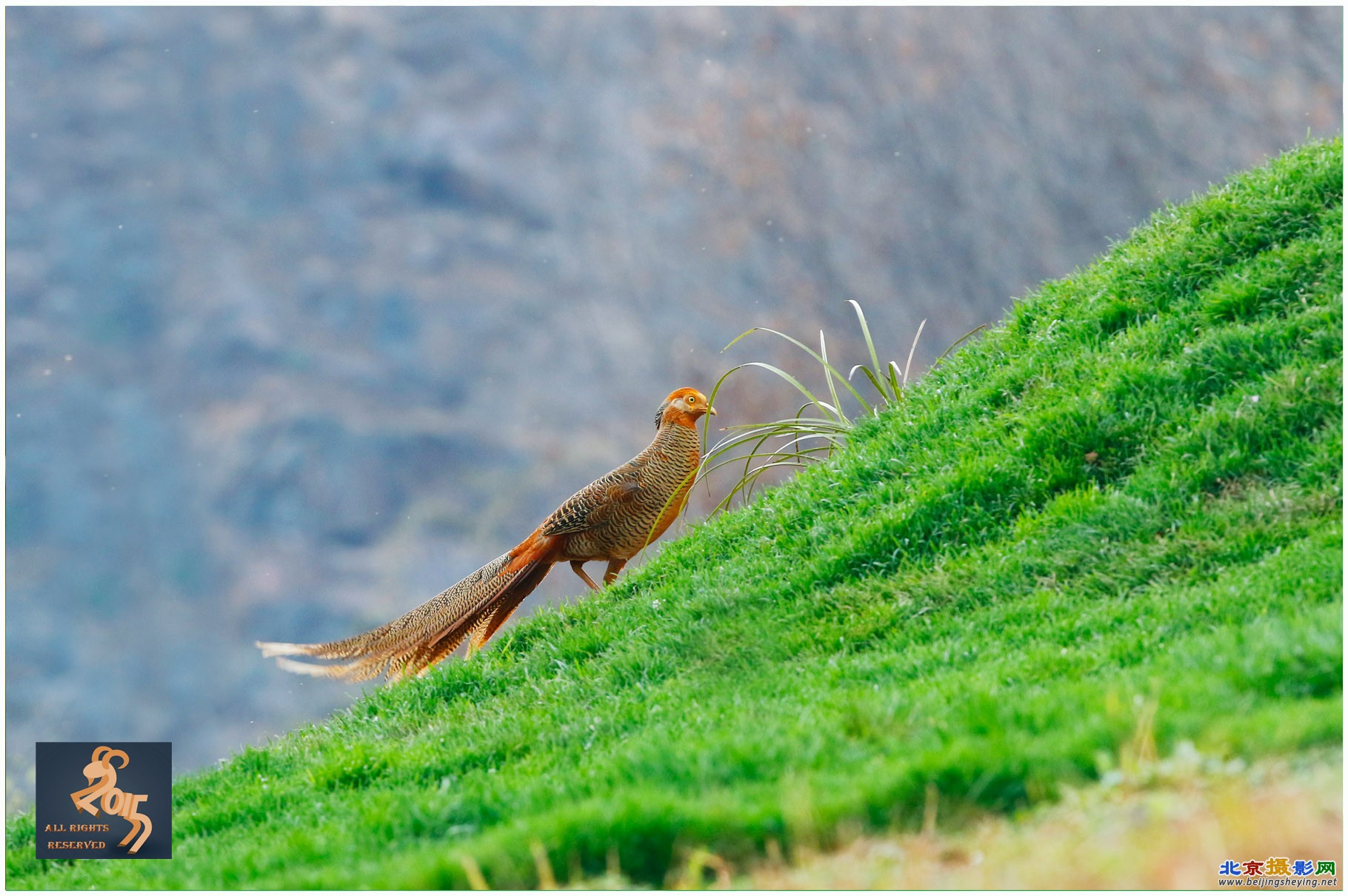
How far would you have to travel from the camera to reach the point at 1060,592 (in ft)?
10.6

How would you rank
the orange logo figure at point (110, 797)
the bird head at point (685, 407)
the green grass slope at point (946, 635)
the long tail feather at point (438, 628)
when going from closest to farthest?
the green grass slope at point (946, 635) < the orange logo figure at point (110, 797) < the long tail feather at point (438, 628) < the bird head at point (685, 407)

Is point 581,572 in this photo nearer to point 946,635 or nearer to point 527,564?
point 527,564

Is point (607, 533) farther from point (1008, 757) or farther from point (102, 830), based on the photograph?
point (1008, 757)

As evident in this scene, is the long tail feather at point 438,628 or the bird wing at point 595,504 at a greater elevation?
the bird wing at point 595,504

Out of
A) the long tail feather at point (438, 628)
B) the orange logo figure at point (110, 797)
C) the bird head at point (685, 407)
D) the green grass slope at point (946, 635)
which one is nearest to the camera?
the green grass slope at point (946, 635)

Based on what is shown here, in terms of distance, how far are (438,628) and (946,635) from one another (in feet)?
9.03

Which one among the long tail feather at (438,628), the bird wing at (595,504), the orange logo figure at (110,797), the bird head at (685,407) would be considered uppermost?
the bird head at (685,407)

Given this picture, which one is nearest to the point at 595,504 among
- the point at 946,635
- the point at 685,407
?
the point at 685,407

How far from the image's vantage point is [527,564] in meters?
5.14

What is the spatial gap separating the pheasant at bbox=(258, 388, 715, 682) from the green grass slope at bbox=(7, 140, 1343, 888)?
1.23 feet

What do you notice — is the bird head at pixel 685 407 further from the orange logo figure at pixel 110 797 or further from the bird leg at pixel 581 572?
the orange logo figure at pixel 110 797

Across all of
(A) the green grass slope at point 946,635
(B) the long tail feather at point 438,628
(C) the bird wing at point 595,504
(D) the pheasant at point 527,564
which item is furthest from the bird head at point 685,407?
(B) the long tail feather at point 438,628

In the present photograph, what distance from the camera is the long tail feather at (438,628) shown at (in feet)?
16.7

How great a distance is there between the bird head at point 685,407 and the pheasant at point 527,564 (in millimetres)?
128
